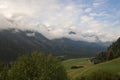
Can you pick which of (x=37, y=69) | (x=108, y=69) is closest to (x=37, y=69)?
(x=37, y=69)

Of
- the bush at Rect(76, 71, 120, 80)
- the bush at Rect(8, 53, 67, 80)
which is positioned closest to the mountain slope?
the bush at Rect(76, 71, 120, 80)

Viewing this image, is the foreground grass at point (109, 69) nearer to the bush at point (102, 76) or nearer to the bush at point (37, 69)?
the bush at point (102, 76)

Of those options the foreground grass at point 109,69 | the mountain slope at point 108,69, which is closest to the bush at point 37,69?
the mountain slope at point 108,69

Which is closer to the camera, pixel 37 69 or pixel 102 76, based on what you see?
pixel 37 69

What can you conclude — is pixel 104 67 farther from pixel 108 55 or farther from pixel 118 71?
→ pixel 108 55

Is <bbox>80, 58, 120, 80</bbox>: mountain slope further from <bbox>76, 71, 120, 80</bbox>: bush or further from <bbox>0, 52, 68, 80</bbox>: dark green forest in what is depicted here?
<bbox>0, 52, 68, 80</bbox>: dark green forest

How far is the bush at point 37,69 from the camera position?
2730 inches

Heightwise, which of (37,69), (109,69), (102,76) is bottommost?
(102,76)

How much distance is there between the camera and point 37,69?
7088 cm

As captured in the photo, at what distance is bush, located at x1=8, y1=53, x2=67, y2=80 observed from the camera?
6934 cm

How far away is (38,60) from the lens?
7338 centimetres

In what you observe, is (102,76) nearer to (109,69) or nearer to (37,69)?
(109,69)

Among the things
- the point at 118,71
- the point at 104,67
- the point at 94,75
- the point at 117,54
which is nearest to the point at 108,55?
the point at 117,54

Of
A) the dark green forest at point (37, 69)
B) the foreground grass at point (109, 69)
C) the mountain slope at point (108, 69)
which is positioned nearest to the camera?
the dark green forest at point (37, 69)
